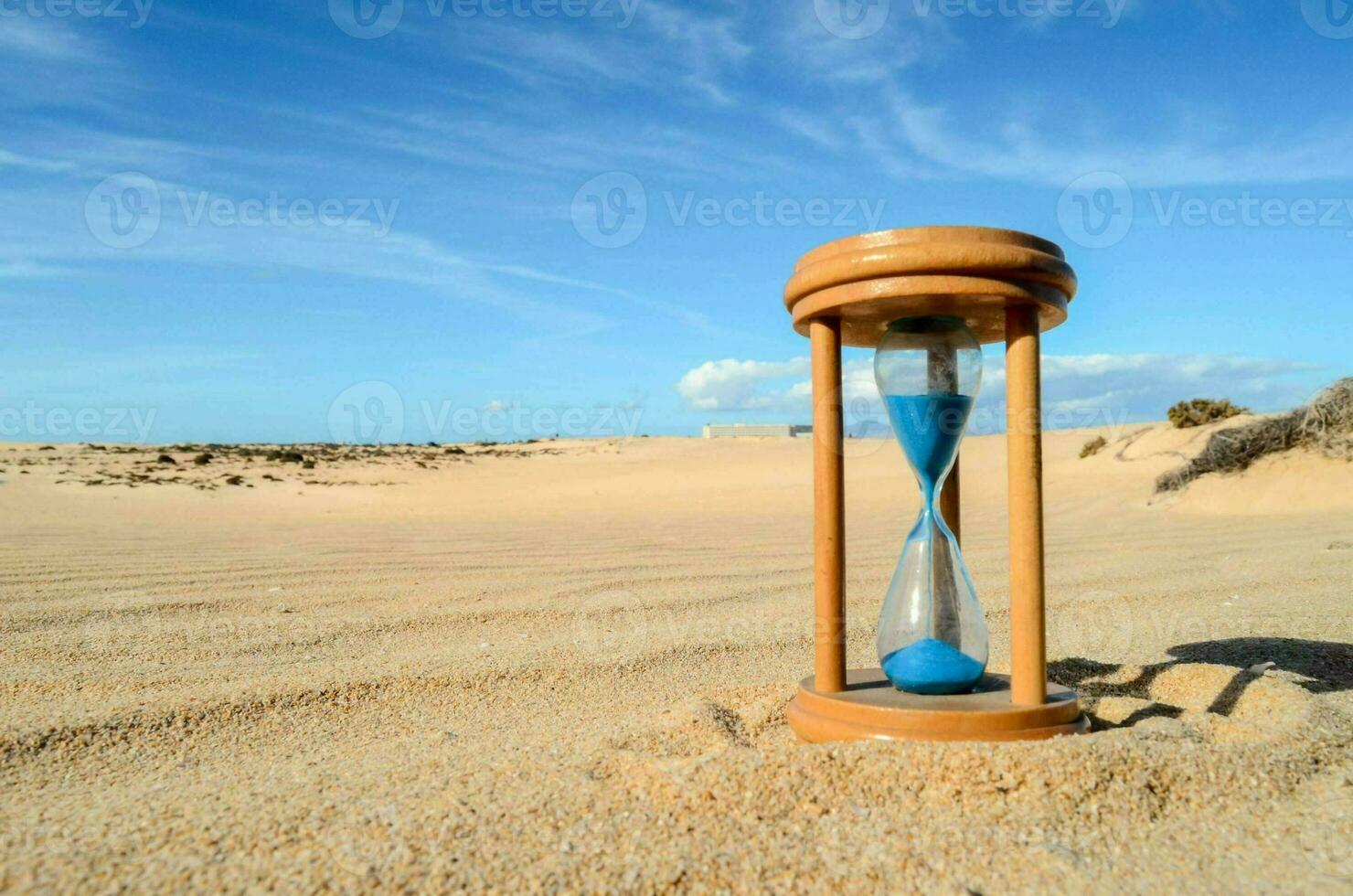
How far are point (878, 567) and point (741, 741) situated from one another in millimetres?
3939

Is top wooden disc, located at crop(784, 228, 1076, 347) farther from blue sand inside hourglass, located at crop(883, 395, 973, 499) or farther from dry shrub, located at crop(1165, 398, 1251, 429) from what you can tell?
dry shrub, located at crop(1165, 398, 1251, 429)

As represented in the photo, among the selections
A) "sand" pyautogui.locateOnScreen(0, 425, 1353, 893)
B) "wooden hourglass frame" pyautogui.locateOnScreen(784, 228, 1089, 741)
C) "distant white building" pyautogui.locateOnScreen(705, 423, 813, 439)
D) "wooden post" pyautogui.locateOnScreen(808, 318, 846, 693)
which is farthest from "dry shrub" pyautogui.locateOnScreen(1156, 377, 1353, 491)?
"distant white building" pyautogui.locateOnScreen(705, 423, 813, 439)

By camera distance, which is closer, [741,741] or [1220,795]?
[1220,795]

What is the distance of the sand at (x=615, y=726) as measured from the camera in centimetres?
174

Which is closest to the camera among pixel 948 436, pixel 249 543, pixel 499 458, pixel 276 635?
pixel 948 436

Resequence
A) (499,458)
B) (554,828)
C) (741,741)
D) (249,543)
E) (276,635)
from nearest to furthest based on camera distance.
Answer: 1. (554,828)
2. (741,741)
3. (276,635)
4. (249,543)
5. (499,458)

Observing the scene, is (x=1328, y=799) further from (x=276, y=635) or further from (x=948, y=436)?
(x=276, y=635)

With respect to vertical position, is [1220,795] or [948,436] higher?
[948,436]

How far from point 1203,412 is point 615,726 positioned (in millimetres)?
13074

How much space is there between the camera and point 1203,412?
13609 millimetres

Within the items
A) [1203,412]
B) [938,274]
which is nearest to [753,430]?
[1203,412]

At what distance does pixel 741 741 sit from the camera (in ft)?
8.81

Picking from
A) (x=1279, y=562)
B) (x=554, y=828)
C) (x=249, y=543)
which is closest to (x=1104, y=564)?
(x=1279, y=562)

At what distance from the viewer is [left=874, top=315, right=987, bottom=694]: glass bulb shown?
2555 millimetres
